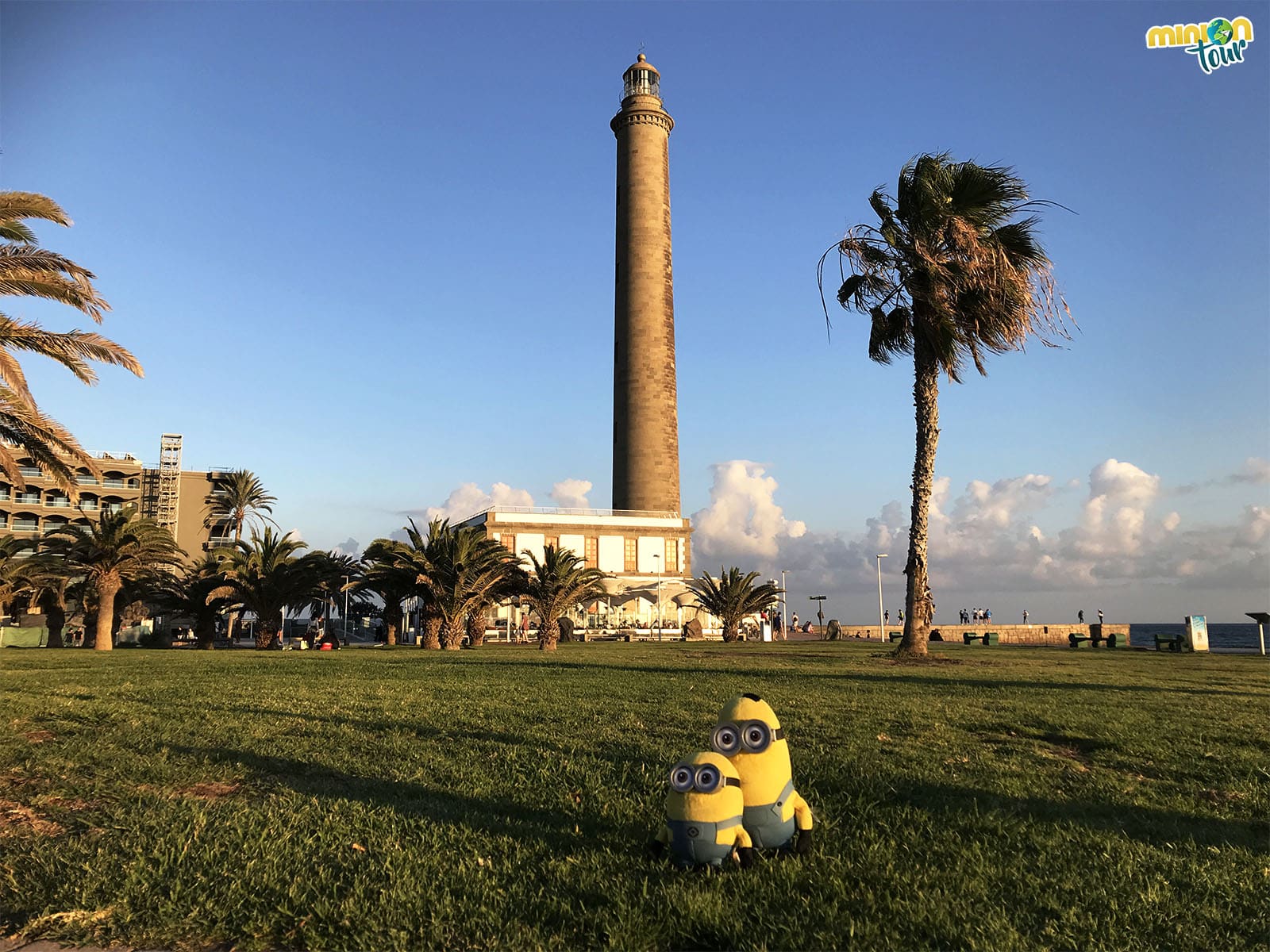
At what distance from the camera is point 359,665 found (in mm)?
19000

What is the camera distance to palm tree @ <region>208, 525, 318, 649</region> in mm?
32250

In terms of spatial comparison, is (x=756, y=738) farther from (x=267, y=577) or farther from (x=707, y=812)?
(x=267, y=577)

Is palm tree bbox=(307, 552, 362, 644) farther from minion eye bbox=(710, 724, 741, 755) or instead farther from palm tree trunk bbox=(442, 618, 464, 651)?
minion eye bbox=(710, 724, 741, 755)

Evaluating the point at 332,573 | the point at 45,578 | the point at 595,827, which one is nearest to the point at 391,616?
the point at 332,573

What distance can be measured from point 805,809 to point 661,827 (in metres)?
0.79

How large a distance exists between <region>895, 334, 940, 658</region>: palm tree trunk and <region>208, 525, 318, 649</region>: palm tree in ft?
73.9

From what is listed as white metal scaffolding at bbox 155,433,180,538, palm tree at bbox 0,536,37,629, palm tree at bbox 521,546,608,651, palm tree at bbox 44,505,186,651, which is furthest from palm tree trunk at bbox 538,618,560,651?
white metal scaffolding at bbox 155,433,180,538

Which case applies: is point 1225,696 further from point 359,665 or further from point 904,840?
point 359,665

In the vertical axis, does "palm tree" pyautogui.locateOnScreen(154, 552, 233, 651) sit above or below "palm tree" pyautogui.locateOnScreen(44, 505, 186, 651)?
below

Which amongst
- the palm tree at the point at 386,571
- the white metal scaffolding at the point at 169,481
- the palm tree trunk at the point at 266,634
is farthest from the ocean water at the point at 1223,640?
the white metal scaffolding at the point at 169,481

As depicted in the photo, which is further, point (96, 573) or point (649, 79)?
point (649, 79)

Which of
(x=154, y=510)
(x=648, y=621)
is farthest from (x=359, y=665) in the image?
(x=154, y=510)

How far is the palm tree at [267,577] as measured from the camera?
32.2 meters

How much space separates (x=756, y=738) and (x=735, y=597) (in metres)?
37.8
